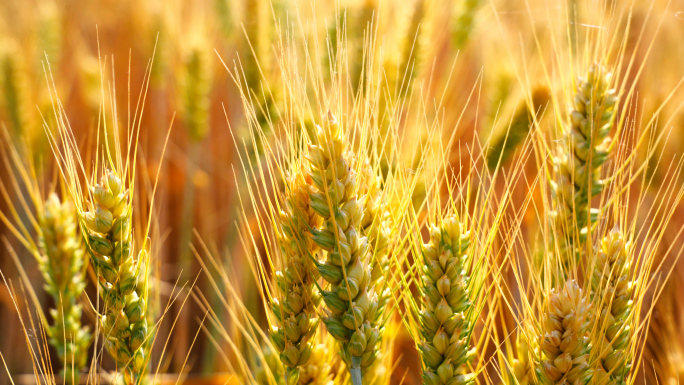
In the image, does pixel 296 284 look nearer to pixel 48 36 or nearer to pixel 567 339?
pixel 567 339

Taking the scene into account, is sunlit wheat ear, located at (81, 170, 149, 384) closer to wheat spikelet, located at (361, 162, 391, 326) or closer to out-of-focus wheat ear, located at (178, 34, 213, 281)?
wheat spikelet, located at (361, 162, 391, 326)

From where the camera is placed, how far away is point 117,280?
0.83 m

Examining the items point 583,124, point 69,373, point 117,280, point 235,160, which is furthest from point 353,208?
point 235,160

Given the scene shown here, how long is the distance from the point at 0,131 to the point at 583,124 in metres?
2.28

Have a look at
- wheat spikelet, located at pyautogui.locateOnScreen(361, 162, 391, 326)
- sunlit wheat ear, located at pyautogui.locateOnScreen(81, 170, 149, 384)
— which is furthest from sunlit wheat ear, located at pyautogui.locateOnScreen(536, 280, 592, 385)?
sunlit wheat ear, located at pyautogui.locateOnScreen(81, 170, 149, 384)

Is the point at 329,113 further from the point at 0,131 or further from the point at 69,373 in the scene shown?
the point at 0,131

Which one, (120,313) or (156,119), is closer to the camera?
(120,313)

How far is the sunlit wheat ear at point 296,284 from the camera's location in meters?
0.80

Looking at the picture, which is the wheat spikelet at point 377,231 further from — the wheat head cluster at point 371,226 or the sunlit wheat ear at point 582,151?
the sunlit wheat ear at point 582,151

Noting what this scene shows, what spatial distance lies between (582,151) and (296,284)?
585 millimetres

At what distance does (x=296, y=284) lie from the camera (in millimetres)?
821

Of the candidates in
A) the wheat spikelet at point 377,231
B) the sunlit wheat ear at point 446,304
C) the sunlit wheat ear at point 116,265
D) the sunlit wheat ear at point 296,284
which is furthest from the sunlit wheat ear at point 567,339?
the sunlit wheat ear at point 116,265

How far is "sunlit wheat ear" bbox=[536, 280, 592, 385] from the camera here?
744mm

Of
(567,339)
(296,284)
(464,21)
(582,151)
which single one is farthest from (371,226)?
(464,21)
